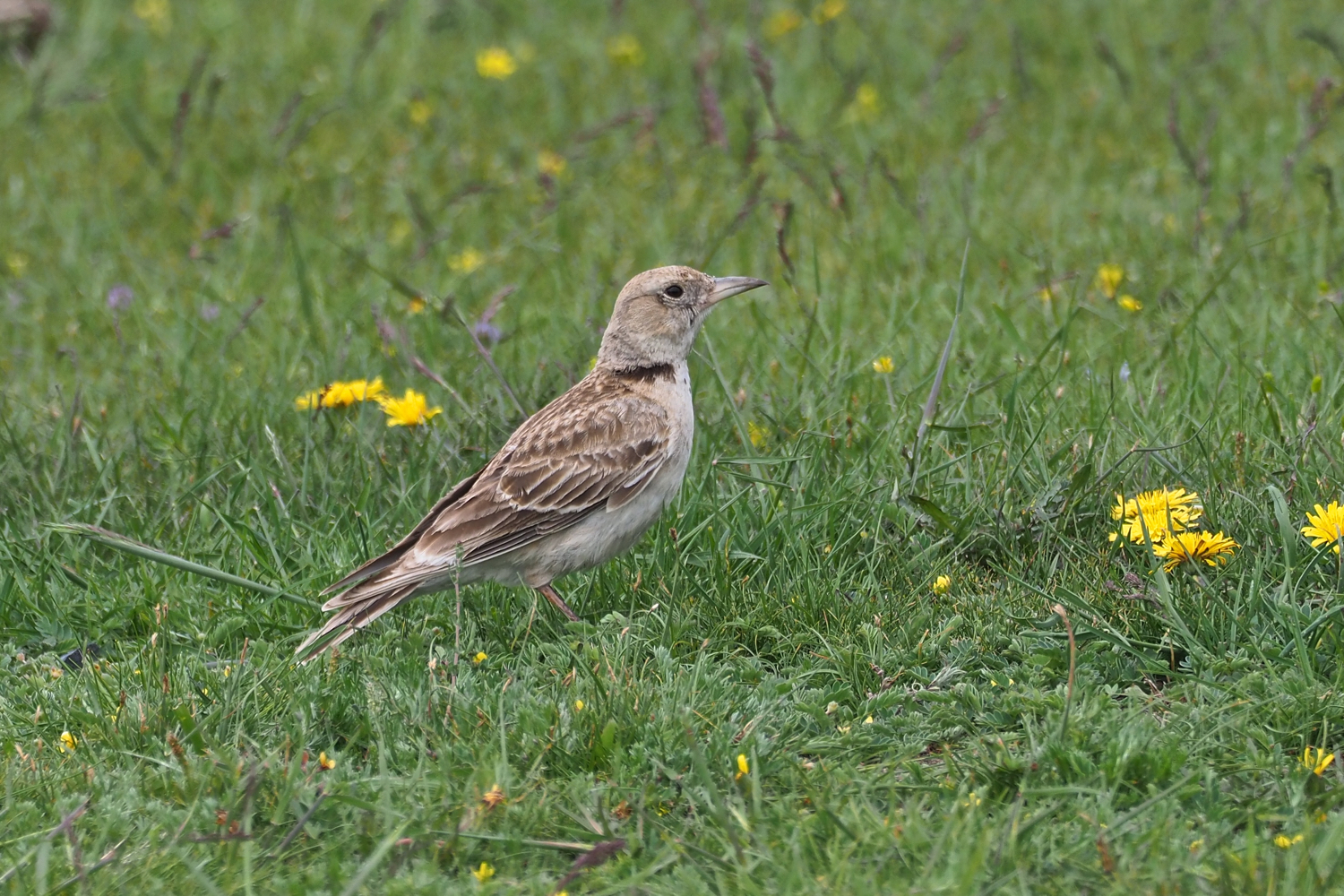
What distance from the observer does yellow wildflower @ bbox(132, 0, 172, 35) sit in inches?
444

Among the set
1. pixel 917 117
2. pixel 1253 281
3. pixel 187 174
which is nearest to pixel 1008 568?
pixel 1253 281

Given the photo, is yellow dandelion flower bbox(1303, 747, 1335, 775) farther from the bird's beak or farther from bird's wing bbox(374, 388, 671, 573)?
the bird's beak

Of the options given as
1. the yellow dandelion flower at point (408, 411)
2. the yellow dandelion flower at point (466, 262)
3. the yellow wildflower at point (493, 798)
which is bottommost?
the yellow dandelion flower at point (466, 262)

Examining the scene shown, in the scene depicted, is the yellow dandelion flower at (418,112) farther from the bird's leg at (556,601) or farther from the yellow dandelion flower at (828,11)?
the bird's leg at (556,601)

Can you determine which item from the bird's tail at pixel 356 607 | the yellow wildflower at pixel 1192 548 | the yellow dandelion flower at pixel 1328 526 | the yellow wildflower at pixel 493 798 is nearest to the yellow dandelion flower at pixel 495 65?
the bird's tail at pixel 356 607

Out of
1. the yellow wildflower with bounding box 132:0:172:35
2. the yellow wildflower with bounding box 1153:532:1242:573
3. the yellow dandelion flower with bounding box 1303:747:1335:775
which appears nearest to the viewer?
the yellow dandelion flower with bounding box 1303:747:1335:775

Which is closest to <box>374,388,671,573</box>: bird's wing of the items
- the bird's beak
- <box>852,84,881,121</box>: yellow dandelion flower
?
the bird's beak

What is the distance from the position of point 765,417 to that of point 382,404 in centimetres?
139

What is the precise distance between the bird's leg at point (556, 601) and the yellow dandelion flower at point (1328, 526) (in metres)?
2.07

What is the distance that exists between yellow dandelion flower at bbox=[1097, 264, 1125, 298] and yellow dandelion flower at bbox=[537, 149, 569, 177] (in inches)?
129

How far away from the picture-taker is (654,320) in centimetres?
537

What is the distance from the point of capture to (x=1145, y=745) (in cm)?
375

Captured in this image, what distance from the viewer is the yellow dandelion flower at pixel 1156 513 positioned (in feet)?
14.9

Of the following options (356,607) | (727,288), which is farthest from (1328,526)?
(356,607)
